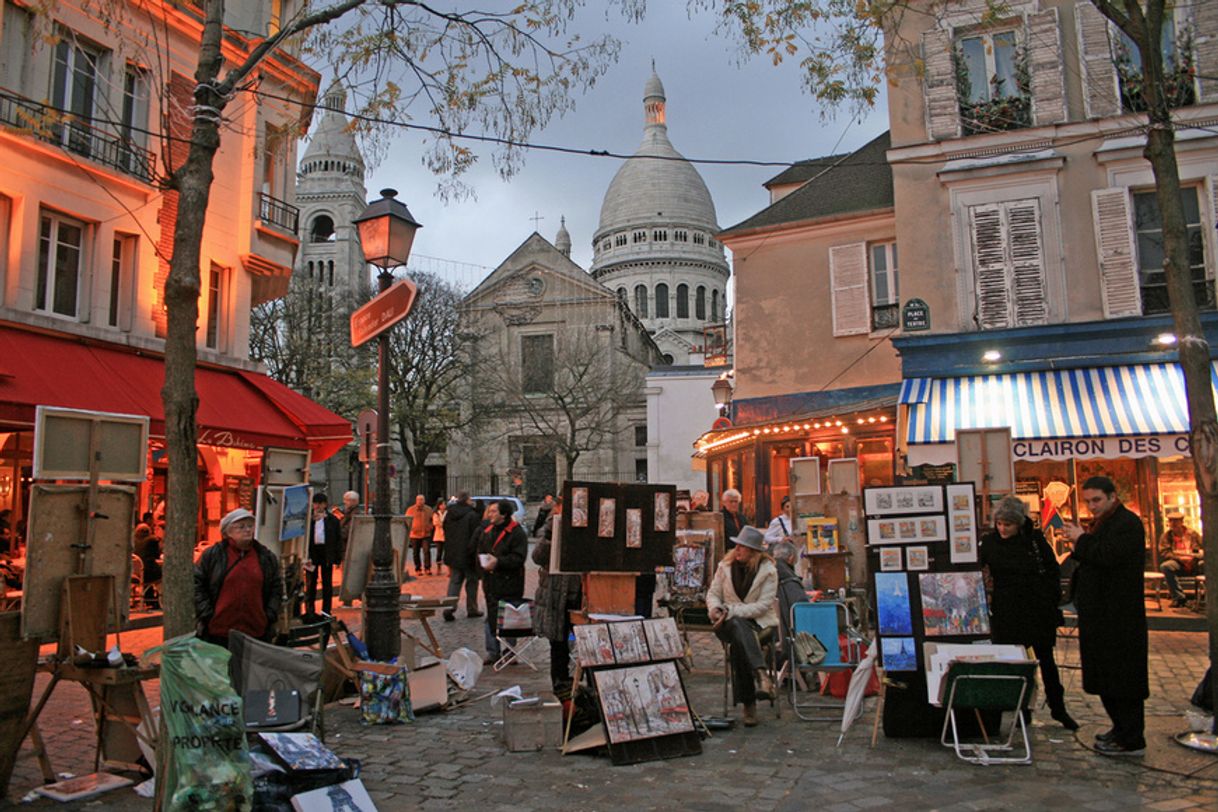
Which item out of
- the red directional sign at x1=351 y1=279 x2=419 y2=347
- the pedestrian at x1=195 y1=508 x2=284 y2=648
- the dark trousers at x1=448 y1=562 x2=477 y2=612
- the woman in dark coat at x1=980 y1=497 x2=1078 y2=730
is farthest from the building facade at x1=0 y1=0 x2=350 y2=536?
the woman in dark coat at x1=980 y1=497 x2=1078 y2=730

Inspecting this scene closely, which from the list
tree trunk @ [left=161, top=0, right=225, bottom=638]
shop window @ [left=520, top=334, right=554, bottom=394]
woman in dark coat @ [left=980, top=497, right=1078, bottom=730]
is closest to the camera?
tree trunk @ [left=161, top=0, right=225, bottom=638]

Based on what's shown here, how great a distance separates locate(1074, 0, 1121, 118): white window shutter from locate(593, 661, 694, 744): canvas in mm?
11708

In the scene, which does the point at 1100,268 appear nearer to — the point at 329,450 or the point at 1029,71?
the point at 1029,71

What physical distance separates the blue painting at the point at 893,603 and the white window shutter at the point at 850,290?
34.7 ft

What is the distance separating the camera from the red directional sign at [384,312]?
26.1 feet

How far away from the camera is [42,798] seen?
194 inches

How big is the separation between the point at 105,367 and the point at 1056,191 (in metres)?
14.1

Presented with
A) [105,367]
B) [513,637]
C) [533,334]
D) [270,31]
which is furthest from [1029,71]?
[533,334]

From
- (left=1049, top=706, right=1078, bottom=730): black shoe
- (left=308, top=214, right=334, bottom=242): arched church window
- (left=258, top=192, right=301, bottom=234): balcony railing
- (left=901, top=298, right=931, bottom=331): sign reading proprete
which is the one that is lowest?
(left=1049, top=706, right=1078, bottom=730): black shoe

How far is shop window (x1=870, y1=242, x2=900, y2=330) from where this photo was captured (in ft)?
53.4

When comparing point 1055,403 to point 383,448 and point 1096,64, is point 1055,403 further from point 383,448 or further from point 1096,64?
point 383,448

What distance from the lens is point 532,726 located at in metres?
6.04

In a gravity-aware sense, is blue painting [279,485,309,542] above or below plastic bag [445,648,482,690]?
above

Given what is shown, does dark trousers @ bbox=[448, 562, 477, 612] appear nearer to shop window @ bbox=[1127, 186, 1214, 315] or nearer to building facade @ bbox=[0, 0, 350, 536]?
building facade @ bbox=[0, 0, 350, 536]
